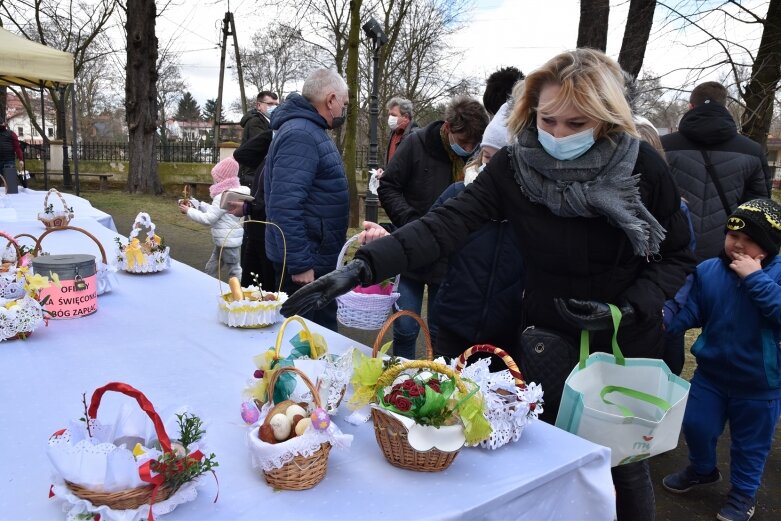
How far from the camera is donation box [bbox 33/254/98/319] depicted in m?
2.19

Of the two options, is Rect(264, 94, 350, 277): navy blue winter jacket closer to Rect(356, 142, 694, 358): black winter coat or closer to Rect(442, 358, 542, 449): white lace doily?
Rect(356, 142, 694, 358): black winter coat

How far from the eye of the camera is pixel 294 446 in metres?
1.10

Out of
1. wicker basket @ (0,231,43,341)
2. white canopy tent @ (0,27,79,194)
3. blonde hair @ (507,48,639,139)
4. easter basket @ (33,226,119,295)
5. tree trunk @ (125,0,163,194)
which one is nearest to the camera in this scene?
blonde hair @ (507,48,639,139)

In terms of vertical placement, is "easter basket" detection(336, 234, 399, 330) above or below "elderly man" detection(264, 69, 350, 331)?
below

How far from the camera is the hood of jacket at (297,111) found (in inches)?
115

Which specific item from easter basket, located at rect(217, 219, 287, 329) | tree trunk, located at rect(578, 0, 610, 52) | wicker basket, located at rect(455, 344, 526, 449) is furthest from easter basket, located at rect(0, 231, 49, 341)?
tree trunk, located at rect(578, 0, 610, 52)

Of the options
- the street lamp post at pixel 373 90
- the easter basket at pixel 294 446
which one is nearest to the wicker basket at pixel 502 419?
the easter basket at pixel 294 446

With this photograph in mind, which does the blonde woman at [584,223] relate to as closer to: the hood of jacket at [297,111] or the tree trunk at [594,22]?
the hood of jacket at [297,111]

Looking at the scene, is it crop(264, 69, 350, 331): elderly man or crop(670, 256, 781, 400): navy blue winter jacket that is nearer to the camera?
crop(670, 256, 781, 400): navy blue winter jacket

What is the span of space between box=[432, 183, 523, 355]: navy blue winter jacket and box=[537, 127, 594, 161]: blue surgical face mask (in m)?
0.43

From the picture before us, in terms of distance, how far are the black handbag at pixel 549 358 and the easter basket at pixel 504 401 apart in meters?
0.40

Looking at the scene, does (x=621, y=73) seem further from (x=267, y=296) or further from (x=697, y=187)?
(x=697, y=187)

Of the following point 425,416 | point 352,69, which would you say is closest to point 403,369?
point 425,416

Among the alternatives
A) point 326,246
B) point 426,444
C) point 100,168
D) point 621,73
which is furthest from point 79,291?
point 100,168
